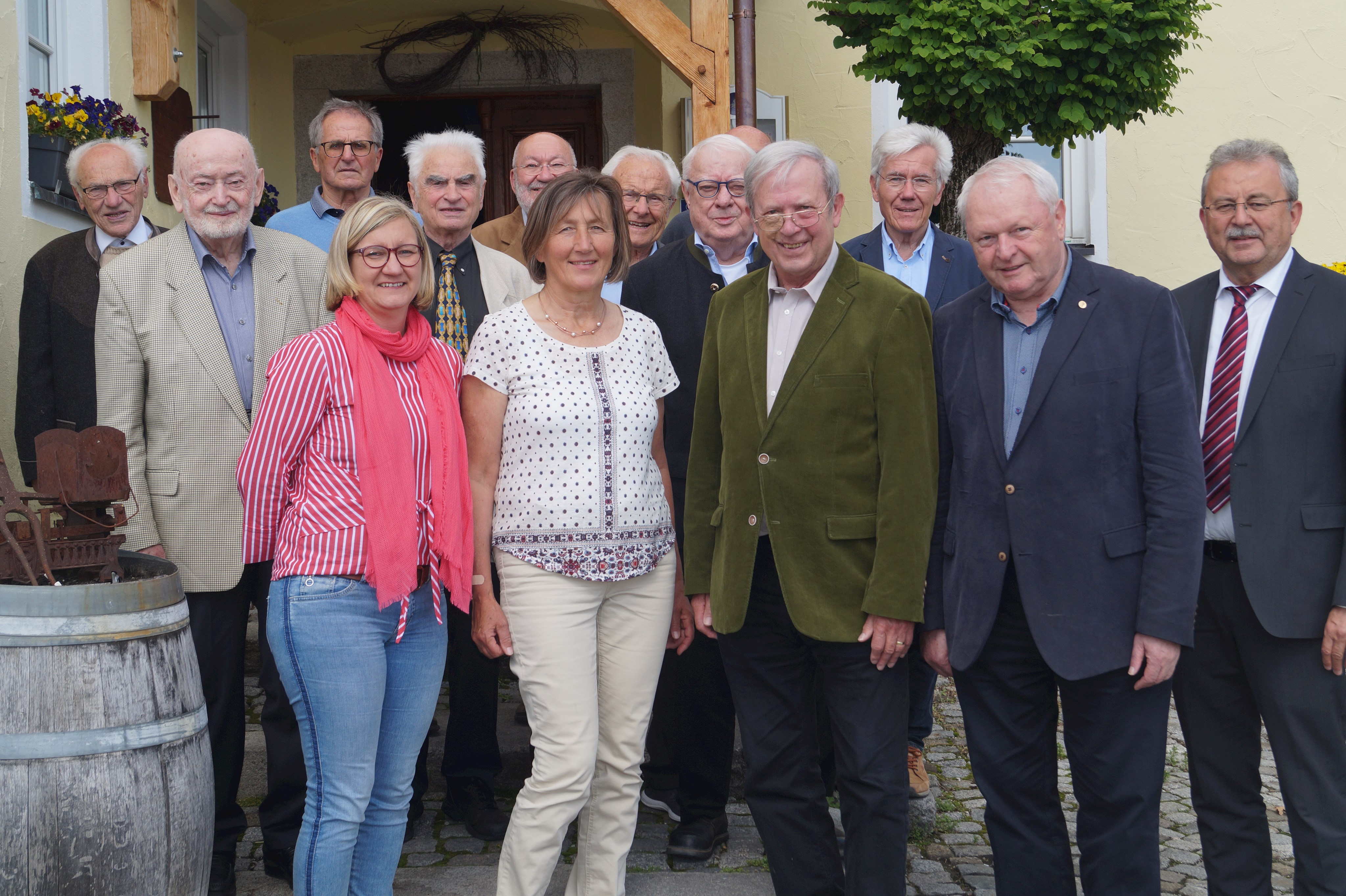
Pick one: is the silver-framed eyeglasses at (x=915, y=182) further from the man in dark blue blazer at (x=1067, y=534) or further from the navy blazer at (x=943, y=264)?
the man in dark blue blazer at (x=1067, y=534)

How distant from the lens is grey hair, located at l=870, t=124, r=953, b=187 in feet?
14.3

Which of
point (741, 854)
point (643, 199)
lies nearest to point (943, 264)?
point (643, 199)

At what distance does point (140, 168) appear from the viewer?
4.35 metres

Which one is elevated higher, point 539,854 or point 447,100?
point 447,100

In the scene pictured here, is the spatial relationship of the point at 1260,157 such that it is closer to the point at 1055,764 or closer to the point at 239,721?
the point at 1055,764

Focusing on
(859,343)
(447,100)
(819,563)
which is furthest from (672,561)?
(447,100)

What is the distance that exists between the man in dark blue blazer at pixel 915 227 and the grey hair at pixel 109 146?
2.55 meters

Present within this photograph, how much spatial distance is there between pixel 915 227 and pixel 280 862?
292 cm

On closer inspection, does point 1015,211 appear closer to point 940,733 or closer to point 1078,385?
point 1078,385

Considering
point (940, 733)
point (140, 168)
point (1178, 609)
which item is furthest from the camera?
point (940, 733)

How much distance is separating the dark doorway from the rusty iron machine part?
622 cm

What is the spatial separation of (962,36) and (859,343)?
3.10 metres

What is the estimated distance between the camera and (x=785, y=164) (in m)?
3.05

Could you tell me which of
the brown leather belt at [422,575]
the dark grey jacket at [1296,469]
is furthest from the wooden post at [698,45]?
the brown leather belt at [422,575]
